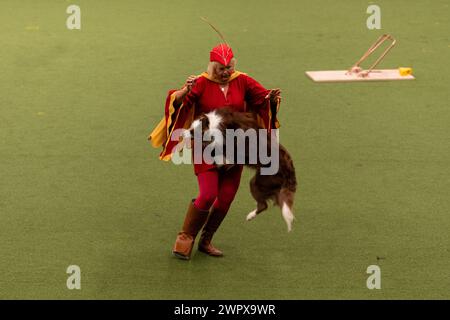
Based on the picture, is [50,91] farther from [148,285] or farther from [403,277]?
[403,277]

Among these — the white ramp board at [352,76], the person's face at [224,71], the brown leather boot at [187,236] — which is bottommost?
the brown leather boot at [187,236]

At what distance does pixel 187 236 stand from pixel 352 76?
13.7 ft

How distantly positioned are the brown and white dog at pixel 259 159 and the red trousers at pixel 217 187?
21 cm

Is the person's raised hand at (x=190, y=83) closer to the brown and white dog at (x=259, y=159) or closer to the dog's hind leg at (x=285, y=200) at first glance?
the brown and white dog at (x=259, y=159)

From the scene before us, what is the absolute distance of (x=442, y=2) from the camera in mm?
12375

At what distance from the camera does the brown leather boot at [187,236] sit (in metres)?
5.75

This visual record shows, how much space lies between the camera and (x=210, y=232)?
5.91 metres

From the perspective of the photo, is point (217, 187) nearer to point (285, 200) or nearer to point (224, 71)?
point (285, 200)

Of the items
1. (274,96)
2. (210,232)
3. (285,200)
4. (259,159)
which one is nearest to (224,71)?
(274,96)

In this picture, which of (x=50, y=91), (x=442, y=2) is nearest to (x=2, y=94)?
(x=50, y=91)

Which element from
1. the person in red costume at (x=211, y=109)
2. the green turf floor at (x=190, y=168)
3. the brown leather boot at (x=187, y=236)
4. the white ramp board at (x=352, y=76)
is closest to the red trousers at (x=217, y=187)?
the person in red costume at (x=211, y=109)

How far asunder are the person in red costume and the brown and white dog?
0.19 metres

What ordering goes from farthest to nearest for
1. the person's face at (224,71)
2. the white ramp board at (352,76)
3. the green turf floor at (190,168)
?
the white ramp board at (352,76) → the green turf floor at (190,168) → the person's face at (224,71)

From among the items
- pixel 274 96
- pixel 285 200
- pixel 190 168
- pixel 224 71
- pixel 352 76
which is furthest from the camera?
pixel 352 76
